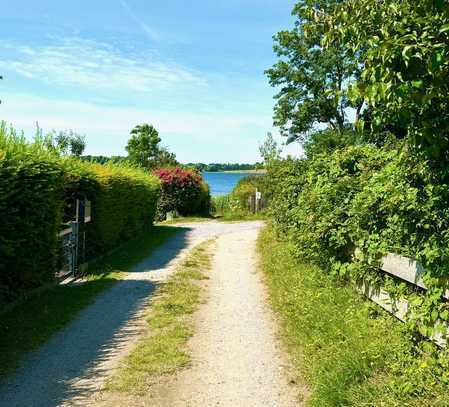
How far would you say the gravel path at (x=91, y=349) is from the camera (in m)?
4.95

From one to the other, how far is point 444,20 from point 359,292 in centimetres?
426

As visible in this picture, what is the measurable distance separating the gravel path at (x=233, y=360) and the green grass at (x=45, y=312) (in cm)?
211

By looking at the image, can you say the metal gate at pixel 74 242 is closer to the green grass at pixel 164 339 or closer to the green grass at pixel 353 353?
the green grass at pixel 164 339

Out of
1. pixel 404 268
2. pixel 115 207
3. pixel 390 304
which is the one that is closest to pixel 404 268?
pixel 404 268

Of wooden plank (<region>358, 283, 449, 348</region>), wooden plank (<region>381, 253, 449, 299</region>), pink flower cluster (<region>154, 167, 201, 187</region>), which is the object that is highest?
pink flower cluster (<region>154, 167, 201, 187</region>)

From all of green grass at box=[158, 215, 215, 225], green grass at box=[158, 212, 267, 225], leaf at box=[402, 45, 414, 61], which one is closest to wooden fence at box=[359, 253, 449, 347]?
leaf at box=[402, 45, 414, 61]

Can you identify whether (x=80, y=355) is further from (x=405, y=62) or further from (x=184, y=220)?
(x=184, y=220)

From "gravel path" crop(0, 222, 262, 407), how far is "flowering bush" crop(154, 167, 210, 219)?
59.6 ft

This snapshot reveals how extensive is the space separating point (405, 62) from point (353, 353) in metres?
3.22

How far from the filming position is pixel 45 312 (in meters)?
7.79

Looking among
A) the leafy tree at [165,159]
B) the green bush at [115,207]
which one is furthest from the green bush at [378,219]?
the leafy tree at [165,159]

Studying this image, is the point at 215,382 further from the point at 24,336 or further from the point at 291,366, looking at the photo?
the point at 24,336

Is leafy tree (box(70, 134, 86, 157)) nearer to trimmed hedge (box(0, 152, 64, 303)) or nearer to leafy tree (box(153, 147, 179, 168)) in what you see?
leafy tree (box(153, 147, 179, 168))

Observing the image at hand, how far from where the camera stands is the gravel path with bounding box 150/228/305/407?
15.8 feet
